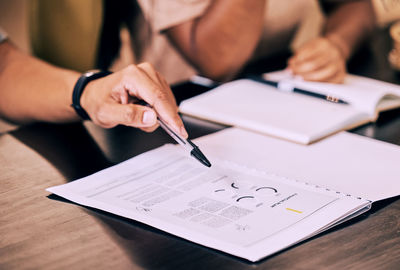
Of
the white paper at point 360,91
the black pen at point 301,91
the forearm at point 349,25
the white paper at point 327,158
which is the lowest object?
the white paper at point 327,158

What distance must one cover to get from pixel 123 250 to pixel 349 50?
1010 mm

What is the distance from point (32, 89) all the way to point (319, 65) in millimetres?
592

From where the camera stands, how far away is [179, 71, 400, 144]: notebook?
897 millimetres

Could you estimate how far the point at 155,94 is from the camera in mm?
785

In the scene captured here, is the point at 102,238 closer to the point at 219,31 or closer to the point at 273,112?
the point at 273,112

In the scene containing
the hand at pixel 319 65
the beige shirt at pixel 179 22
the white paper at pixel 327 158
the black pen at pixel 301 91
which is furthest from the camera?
the beige shirt at pixel 179 22

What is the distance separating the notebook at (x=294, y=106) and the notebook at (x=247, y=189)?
1.7 inches

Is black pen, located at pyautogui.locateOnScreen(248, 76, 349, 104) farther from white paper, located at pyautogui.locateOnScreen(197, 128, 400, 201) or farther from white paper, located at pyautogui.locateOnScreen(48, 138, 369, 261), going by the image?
white paper, located at pyautogui.locateOnScreen(48, 138, 369, 261)

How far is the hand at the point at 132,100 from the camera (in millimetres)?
771

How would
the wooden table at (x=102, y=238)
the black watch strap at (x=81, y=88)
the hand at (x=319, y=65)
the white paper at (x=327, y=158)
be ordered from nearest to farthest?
the wooden table at (x=102, y=238)
the white paper at (x=327, y=158)
the black watch strap at (x=81, y=88)
the hand at (x=319, y=65)

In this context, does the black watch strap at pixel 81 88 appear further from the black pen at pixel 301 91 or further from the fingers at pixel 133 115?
the black pen at pixel 301 91

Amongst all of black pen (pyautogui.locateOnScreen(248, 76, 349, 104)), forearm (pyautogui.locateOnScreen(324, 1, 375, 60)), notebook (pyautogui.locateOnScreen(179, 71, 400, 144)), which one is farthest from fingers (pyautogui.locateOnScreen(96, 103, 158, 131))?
forearm (pyautogui.locateOnScreen(324, 1, 375, 60))

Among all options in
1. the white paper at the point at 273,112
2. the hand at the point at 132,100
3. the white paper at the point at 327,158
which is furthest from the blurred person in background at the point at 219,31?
the hand at the point at 132,100

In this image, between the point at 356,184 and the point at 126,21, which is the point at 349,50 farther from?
the point at 356,184
